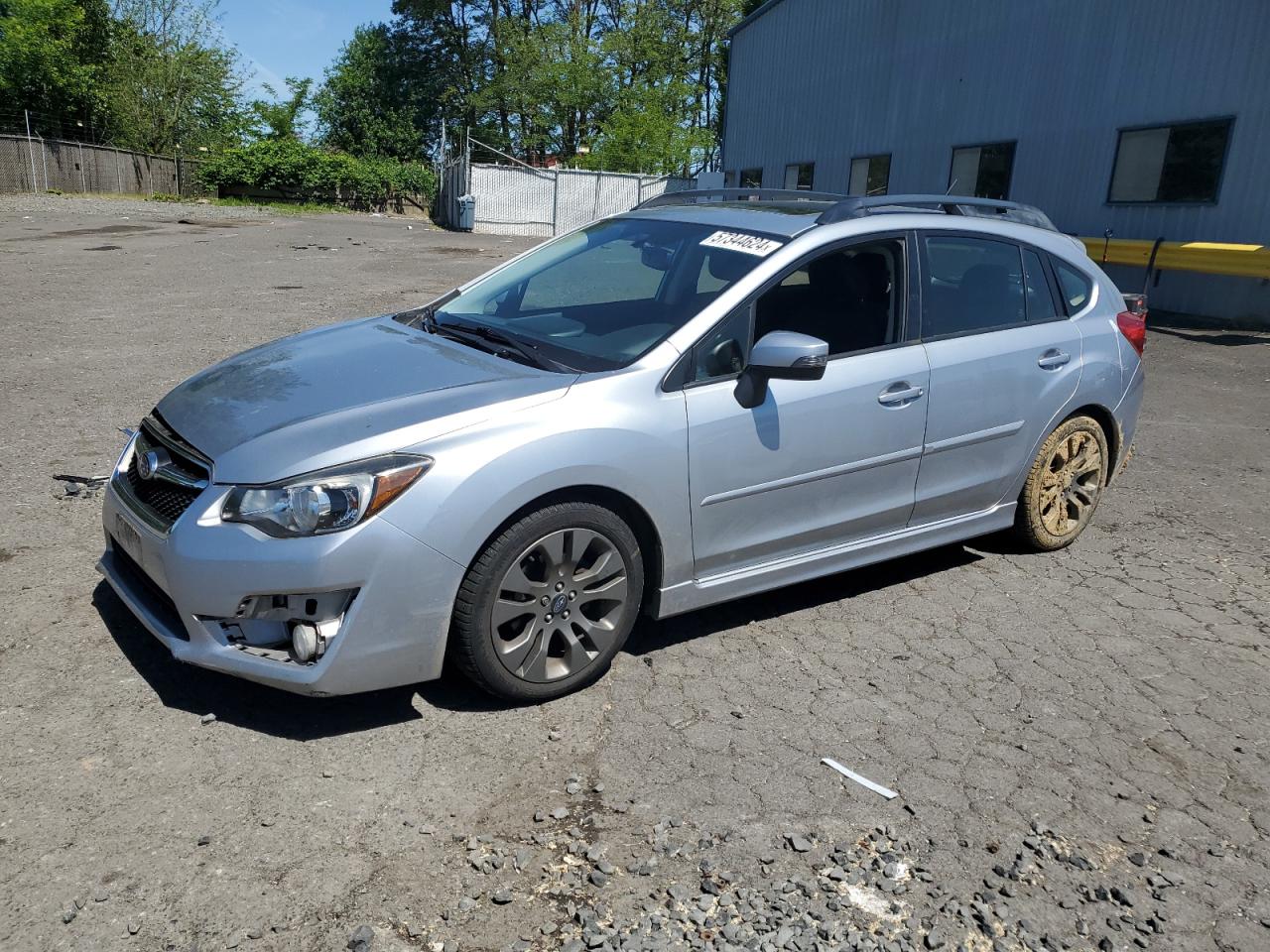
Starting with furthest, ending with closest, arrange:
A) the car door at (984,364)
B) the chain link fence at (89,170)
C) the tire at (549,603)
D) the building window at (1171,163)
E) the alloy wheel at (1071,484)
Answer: the chain link fence at (89,170) → the building window at (1171,163) → the alloy wheel at (1071,484) → the car door at (984,364) → the tire at (549,603)

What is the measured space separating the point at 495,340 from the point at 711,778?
1943mm

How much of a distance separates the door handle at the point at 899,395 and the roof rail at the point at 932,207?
74cm

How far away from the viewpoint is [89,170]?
40.0 metres

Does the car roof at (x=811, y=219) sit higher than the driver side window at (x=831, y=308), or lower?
higher

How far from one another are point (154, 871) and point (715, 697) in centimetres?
188

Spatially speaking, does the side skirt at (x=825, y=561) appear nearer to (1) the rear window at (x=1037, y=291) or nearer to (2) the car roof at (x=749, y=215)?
(1) the rear window at (x=1037, y=291)

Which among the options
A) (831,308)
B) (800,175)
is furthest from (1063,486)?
(800,175)

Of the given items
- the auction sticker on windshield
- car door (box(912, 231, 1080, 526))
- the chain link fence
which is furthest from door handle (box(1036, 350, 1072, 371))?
the chain link fence

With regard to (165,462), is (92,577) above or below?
below

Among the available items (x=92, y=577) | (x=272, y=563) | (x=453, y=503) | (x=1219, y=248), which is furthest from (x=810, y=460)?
(x=1219, y=248)

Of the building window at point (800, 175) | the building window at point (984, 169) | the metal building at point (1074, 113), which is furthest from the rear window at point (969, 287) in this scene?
the building window at point (800, 175)

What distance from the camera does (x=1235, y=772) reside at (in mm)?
3338

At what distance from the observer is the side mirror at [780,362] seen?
3.68m

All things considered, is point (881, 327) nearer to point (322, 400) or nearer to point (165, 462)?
point (322, 400)
